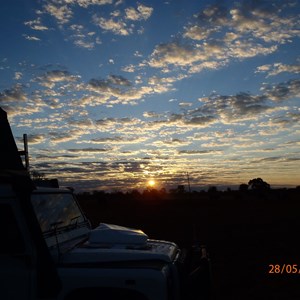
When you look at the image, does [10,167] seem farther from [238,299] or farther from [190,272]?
[238,299]

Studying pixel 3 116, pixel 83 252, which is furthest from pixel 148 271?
pixel 3 116

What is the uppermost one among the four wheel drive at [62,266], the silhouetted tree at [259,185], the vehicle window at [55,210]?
the silhouetted tree at [259,185]

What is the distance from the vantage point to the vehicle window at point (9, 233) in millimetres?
4316

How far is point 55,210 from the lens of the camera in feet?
18.6

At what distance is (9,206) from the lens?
4.39 meters

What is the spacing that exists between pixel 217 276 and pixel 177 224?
1282 cm
